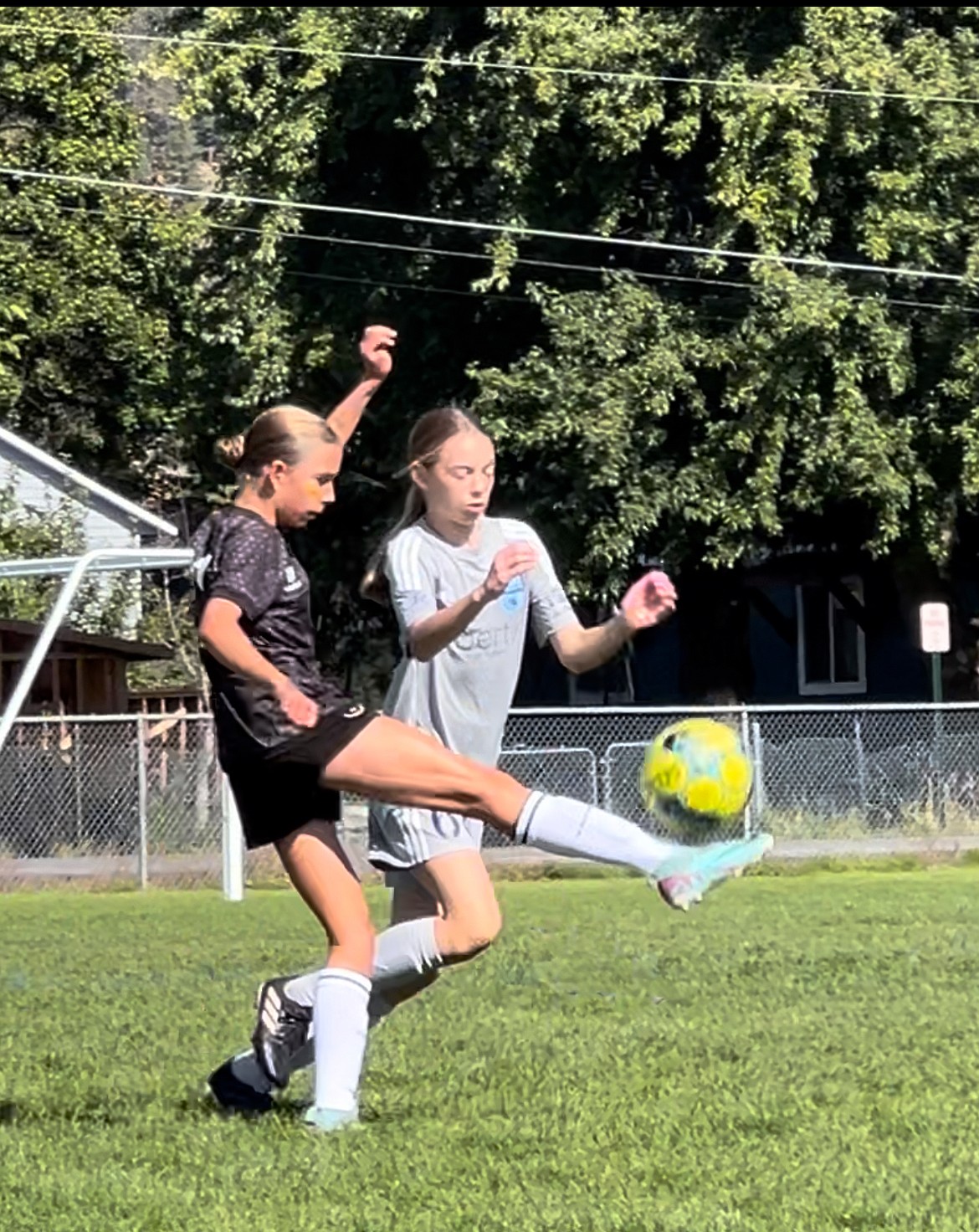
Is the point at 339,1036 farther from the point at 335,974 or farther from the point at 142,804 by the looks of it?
the point at 142,804

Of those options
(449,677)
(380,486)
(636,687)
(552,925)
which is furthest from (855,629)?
(449,677)

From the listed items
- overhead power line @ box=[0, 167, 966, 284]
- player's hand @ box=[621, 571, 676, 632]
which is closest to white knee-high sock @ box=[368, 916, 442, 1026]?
player's hand @ box=[621, 571, 676, 632]

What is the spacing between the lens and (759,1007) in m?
9.15

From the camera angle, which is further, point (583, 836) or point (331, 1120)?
point (331, 1120)

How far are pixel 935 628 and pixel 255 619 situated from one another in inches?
897

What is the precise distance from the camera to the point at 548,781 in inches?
925

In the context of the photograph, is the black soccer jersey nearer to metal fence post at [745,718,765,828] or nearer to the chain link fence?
the chain link fence

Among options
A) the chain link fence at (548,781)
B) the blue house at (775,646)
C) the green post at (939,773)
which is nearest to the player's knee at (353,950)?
the chain link fence at (548,781)

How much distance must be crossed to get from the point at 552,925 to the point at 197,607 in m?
9.19

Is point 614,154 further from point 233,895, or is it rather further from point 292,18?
point 233,895

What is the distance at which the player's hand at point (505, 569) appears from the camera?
5746mm

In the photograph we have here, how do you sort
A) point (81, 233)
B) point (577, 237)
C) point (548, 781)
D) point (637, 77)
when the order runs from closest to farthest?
point (548, 781) < point (637, 77) < point (577, 237) < point (81, 233)

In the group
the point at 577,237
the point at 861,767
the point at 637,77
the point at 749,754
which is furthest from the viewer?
the point at 577,237

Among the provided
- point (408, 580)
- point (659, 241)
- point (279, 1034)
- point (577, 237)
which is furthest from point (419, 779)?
point (659, 241)
